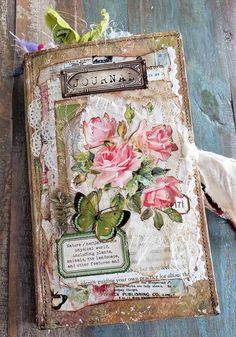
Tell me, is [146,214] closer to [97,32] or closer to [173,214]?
[173,214]

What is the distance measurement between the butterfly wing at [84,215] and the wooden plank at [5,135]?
0.14 metres

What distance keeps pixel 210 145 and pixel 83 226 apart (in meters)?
0.27

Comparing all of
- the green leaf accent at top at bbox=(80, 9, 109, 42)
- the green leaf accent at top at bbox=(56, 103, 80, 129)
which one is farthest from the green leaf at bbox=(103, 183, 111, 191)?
the green leaf accent at top at bbox=(80, 9, 109, 42)

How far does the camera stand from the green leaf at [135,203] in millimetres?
795

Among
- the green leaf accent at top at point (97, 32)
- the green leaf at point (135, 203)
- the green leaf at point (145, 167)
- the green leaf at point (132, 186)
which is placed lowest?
the green leaf at point (135, 203)

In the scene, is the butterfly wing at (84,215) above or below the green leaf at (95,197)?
below

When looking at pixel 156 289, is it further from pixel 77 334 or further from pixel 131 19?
pixel 131 19

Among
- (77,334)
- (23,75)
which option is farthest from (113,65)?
(77,334)

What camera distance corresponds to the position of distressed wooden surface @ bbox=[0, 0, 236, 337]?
86cm

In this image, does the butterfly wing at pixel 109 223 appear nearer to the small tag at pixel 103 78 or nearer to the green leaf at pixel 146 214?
the green leaf at pixel 146 214

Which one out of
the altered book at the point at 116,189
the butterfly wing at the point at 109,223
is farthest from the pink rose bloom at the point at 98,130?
the butterfly wing at the point at 109,223

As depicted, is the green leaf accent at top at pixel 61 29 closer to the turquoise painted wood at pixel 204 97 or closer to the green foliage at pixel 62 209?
the turquoise painted wood at pixel 204 97

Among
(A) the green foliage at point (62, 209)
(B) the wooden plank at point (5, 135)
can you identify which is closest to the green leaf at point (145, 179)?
(A) the green foliage at point (62, 209)

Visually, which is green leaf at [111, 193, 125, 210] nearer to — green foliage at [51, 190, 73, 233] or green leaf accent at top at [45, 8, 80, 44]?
green foliage at [51, 190, 73, 233]
